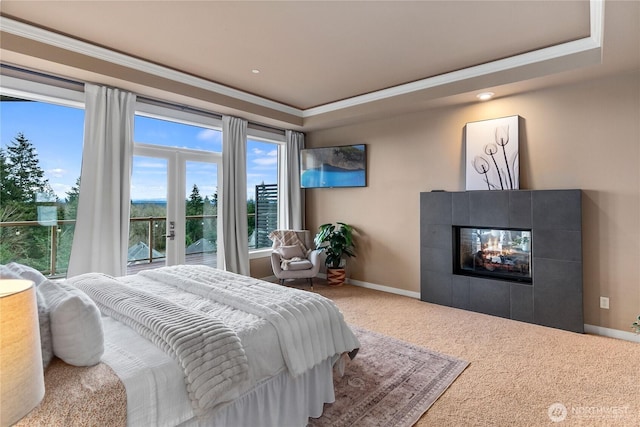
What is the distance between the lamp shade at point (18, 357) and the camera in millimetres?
660

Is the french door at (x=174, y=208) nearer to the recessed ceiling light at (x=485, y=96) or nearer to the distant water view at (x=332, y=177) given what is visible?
the distant water view at (x=332, y=177)

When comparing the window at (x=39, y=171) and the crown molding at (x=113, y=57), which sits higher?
the crown molding at (x=113, y=57)

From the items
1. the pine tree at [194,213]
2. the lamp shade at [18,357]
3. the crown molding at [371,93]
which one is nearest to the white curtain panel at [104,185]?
the crown molding at [371,93]

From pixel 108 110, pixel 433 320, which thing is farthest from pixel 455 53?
pixel 108 110

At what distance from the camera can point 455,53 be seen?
3.31 metres

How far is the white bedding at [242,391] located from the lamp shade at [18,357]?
672 mm

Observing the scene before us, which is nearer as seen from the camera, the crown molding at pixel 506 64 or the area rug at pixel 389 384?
the area rug at pixel 389 384

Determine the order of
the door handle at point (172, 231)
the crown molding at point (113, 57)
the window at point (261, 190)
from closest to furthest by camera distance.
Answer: the crown molding at point (113, 57), the door handle at point (172, 231), the window at point (261, 190)

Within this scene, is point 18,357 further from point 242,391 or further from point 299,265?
point 299,265

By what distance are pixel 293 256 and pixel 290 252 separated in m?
0.08

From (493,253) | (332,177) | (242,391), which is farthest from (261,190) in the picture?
(242,391)

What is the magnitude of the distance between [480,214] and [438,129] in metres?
1.28

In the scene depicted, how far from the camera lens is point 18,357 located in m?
0.69

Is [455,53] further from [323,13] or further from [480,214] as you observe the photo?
[480,214]
